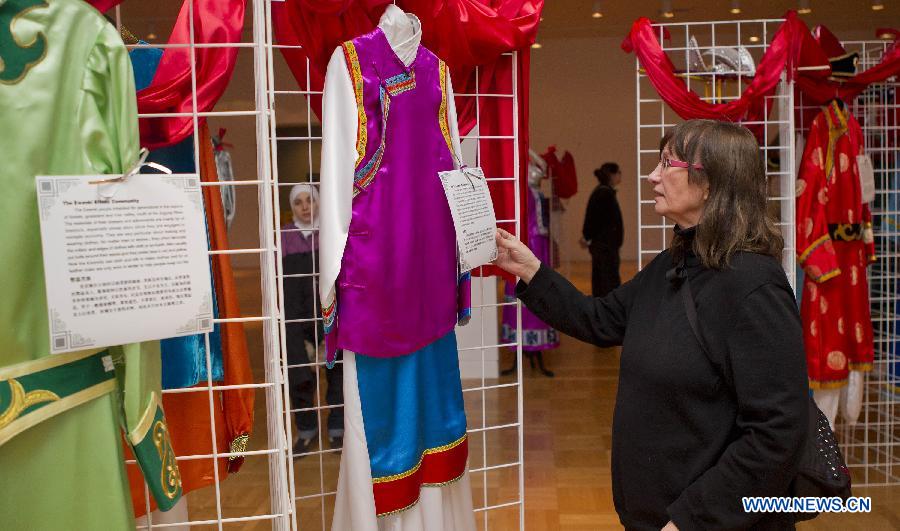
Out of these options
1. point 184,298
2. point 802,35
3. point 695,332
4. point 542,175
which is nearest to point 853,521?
point 802,35

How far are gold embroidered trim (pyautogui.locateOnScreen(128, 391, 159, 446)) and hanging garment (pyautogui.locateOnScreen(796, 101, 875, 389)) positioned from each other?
3284 millimetres

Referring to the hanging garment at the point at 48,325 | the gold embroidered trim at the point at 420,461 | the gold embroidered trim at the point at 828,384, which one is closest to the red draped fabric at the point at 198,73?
the hanging garment at the point at 48,325

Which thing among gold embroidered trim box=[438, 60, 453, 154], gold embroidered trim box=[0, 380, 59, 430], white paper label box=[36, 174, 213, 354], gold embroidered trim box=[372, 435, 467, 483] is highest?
gold embroidered trim box=[438, 60, 453, 154]

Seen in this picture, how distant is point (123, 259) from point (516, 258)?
1240mm

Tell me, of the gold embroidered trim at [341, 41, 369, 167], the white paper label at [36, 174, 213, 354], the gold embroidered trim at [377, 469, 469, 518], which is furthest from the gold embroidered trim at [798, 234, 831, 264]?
the white paper label at [36, 174, 213, 354]

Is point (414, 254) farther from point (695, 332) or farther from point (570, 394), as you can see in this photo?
point (570, 394)

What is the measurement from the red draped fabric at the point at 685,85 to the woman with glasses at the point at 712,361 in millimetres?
1448

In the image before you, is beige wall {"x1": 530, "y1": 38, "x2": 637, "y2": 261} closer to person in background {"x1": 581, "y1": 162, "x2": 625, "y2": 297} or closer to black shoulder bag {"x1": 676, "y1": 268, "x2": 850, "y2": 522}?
person in background {"x1": 581, "y1": 162, "x2": 625, "y2": 297}

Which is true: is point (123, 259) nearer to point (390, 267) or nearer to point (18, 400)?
point (18, 400)

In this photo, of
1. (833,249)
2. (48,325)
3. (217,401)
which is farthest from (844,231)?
(48,325)

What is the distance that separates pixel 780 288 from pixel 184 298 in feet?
3.86

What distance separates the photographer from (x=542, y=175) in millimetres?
6621

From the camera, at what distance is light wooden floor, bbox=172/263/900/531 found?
3.57 meters

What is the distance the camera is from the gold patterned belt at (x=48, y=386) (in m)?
1.15
